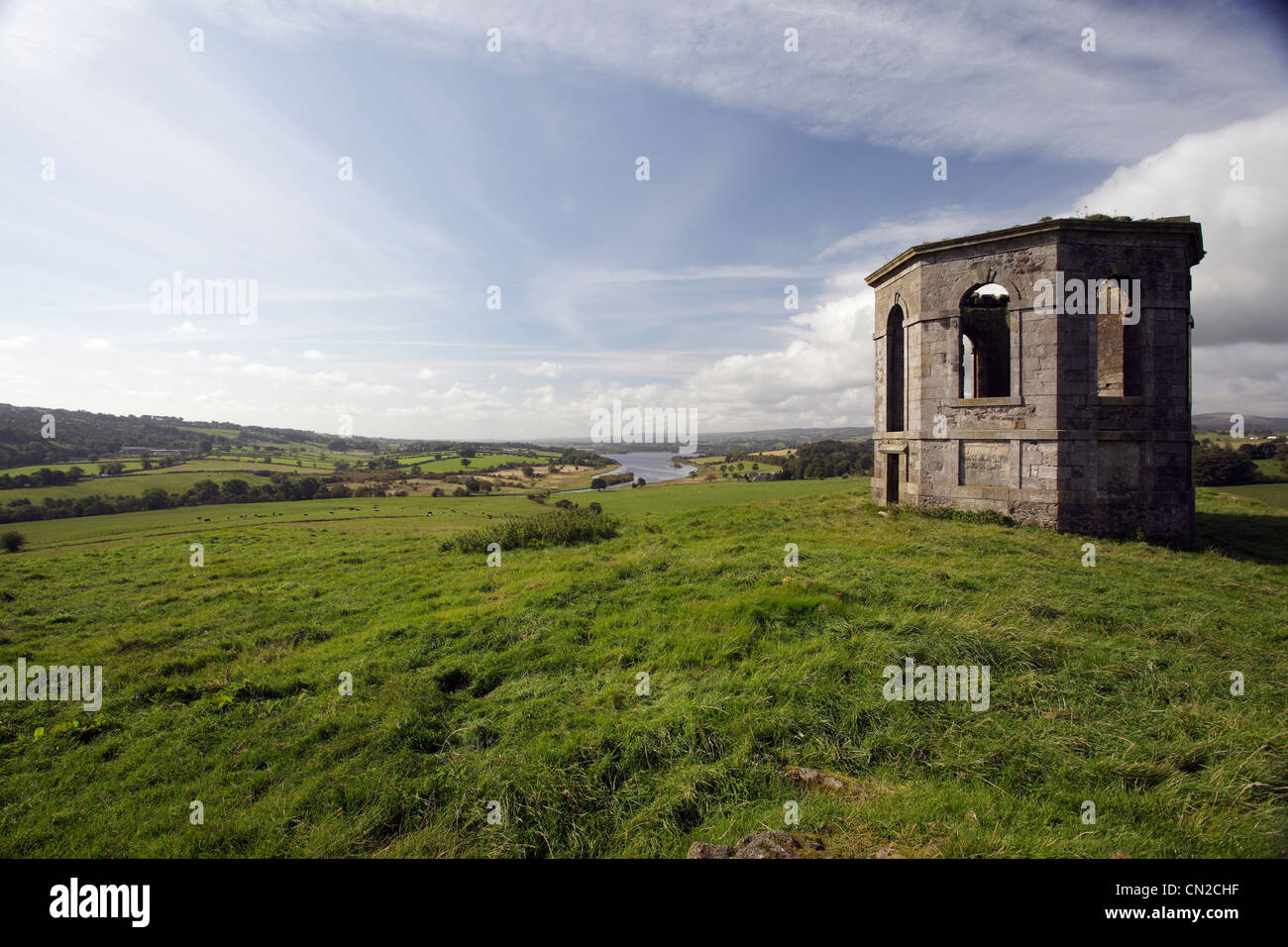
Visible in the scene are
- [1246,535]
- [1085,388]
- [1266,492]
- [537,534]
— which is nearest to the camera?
[1085,388]

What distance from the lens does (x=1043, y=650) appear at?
5973 millimetres

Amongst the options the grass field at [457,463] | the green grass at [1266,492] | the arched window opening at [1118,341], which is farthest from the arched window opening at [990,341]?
the grass field at [457,463]

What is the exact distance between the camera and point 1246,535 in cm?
1527

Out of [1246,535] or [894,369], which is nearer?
[1246,535]

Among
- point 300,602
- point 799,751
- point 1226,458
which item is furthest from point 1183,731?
point 1226,458

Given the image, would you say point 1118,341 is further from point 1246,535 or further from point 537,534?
point 537,534

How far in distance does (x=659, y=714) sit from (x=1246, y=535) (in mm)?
21454

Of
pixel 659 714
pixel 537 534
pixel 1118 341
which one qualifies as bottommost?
pixel 659 714

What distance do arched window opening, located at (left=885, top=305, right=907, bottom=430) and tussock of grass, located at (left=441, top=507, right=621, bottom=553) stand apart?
11380 millimetres

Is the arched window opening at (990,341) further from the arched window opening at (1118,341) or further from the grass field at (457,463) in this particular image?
the grass field at (457,463)

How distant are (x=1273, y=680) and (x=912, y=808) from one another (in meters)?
5.75

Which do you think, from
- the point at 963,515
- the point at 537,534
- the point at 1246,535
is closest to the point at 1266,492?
the point at 1246,535

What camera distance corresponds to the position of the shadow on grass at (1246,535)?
512 inches

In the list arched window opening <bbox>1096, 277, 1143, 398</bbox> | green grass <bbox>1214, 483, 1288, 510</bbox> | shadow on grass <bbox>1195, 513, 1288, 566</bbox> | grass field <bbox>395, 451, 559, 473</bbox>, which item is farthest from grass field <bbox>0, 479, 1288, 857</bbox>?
grass field <bbox>395, 451, 559, 473</bbox>
